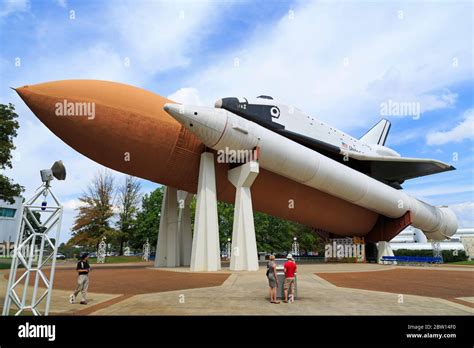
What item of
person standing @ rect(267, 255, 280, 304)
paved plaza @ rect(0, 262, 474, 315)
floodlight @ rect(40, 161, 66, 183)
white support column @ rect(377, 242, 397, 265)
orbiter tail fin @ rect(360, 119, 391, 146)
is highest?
orbiter tail fin @ rect(360, 119, 391, 146)

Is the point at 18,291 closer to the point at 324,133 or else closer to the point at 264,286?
the point at 264,286

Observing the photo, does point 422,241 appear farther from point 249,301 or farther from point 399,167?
point 249,301

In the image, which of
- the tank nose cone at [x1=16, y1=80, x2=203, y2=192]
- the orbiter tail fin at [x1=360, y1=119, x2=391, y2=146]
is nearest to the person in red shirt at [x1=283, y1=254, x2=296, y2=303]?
the tank nose cone at [x1=16, y1=80, x2=203, y2=192]

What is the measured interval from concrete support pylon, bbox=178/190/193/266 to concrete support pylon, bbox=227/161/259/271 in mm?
6173

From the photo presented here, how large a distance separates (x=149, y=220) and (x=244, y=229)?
29888 millimetres

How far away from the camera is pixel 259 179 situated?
2145 cm

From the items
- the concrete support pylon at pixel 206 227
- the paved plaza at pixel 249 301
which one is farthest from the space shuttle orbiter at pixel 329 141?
the paved plaza at pixel 249 301

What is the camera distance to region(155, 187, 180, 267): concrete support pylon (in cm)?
2262

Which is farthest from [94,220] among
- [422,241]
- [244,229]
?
[422,241]

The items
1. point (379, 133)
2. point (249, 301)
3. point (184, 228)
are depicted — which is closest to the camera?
point (249, 301)

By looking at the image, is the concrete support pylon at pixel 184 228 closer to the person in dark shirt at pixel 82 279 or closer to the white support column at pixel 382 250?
the person in dark shirt at pixel 82 279

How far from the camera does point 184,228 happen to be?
79.4ft

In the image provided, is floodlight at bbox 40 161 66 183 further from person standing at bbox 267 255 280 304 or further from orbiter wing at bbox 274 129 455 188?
orbiter wing at bbox 274 129 455 188

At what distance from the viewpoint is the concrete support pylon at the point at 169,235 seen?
22.6 m
